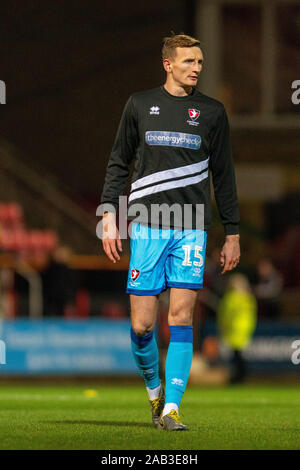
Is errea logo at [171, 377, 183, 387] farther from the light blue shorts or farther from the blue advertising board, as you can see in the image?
the blue advertising board

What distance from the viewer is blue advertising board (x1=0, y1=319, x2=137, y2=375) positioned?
54.0ft

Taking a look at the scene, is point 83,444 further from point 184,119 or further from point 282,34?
point 282,34

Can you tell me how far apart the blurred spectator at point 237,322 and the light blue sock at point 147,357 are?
34.3ft

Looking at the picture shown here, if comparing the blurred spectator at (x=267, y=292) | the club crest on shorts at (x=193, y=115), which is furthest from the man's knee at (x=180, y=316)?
the blurred spectator at (x=267, y=292)

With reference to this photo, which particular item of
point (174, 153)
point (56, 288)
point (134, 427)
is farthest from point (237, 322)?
point (174, 153)

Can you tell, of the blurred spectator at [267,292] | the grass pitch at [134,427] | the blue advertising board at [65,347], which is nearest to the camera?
the grass pitch at [134,427]

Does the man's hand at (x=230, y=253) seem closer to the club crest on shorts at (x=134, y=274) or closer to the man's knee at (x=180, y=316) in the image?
the man's knee at (x=180, y=316)

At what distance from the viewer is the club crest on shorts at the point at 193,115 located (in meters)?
6.58

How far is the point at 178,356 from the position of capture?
254 inches

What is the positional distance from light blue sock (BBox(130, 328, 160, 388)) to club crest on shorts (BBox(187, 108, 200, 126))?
4.22 ft

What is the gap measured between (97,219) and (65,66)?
12.9 feet

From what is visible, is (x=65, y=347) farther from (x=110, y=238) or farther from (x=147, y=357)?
(x=110, y=238)
